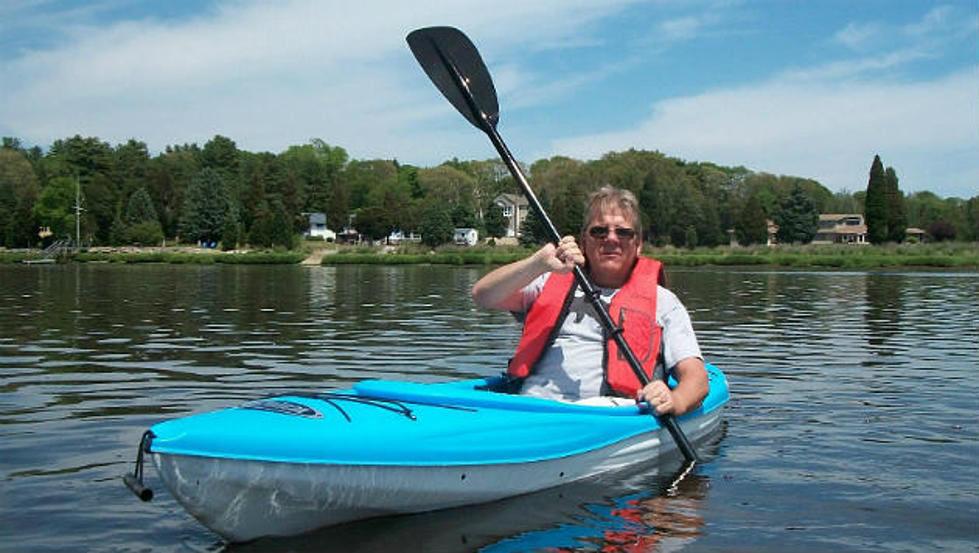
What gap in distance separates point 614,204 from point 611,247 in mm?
275

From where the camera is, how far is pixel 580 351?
5969 mm

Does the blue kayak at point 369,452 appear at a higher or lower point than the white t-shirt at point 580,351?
lower

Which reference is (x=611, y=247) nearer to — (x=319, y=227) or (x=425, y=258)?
(x=425, y=258)

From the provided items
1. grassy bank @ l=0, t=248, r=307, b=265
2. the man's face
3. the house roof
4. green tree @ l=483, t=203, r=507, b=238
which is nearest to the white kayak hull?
the man's face

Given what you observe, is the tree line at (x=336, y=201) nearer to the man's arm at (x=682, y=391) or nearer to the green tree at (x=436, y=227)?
the green tree at (x=436, y=227)

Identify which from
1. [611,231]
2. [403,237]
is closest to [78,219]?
[403,237]

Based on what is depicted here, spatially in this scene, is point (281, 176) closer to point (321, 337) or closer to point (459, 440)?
point (321, 337)

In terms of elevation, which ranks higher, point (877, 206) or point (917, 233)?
point (877, 206)

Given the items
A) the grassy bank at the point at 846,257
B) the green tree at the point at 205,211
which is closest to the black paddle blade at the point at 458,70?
the grassy bank at the point at 846,257

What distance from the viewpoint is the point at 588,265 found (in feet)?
20.1

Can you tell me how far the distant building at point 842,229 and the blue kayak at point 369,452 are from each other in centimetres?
10106

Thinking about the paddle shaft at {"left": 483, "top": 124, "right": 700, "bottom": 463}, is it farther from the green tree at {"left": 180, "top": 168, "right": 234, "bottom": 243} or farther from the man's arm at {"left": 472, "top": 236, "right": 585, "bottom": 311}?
the green tree at {"left": 180, "top": 168, "right": 234, "bottom": 243}

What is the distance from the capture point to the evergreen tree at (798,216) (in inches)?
3007

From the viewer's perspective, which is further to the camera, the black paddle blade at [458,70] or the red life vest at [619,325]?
the black paddle blade at [458,70]
